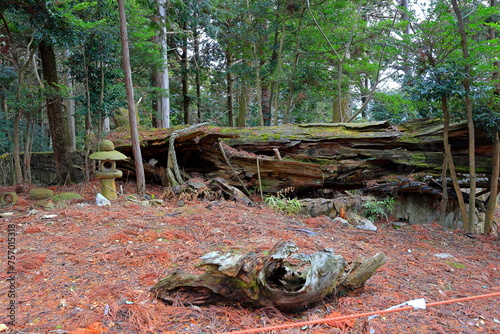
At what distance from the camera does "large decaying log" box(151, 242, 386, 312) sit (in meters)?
2.23

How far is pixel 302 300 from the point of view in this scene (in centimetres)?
224

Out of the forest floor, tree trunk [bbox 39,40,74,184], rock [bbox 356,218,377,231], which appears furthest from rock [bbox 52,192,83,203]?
rock [bbox 356,218,377,231]

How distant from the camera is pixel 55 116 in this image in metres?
8.04

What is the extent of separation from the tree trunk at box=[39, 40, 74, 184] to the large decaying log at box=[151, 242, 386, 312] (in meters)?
7.33

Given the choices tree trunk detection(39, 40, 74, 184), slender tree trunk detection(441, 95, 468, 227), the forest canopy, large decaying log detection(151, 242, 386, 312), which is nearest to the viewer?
large decaying log detection(151, 242, 386, 312)

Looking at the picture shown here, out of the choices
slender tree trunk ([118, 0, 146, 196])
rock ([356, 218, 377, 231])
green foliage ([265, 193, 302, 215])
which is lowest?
rock ([356, 218, 377, 231])

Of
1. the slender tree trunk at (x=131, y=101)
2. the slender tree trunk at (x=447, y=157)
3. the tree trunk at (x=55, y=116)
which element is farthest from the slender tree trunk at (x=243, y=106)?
the slender tree trunk at (x=447, y=157)

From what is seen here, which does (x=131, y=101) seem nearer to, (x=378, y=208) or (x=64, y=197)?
(x=64, y=197)

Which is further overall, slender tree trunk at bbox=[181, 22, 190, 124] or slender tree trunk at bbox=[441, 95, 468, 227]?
slender tree trunk at bbox=[181, 22, 190, 124]

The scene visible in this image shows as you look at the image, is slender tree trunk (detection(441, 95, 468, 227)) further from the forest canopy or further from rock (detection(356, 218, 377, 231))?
rock (detection(356, 218, 377, 231))

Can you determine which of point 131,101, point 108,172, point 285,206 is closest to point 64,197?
point 108,172

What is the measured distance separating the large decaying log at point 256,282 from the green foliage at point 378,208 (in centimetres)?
411

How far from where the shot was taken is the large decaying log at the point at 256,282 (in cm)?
223

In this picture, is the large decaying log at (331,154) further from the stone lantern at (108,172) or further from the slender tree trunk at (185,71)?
the slender tree trunk at (185,71)
